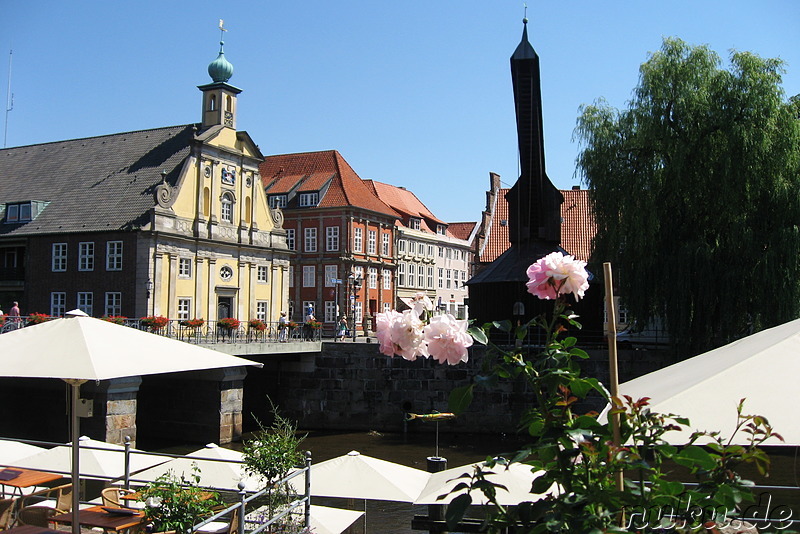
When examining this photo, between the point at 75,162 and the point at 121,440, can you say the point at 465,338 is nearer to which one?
the point at 121,440

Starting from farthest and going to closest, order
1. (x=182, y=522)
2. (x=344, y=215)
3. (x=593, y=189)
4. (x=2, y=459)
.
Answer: (x=344, y=215) < (x=593, y=189) < (x=2, y=459) < (x=182, y=522)

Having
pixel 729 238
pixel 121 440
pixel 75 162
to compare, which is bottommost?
pixel 121 440

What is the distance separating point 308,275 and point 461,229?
26.8 metres

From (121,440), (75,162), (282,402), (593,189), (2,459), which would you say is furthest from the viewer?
(75,162)

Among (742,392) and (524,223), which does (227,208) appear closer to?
(524,223)

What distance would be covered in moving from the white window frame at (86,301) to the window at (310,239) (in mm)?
19539

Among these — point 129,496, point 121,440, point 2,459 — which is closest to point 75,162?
point 121,440

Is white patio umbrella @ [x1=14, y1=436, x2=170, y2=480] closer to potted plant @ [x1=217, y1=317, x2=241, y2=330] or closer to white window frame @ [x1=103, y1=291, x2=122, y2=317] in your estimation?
potted plant @ [x1=217, y1=317, x2=241, y2=330]

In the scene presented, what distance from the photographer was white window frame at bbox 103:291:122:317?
3139cm

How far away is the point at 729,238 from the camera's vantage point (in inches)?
936

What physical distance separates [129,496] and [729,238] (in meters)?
19.6

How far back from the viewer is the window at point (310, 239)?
1987 inches

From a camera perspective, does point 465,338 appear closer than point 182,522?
Yes

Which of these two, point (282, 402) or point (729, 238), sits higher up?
point (729, 238)
